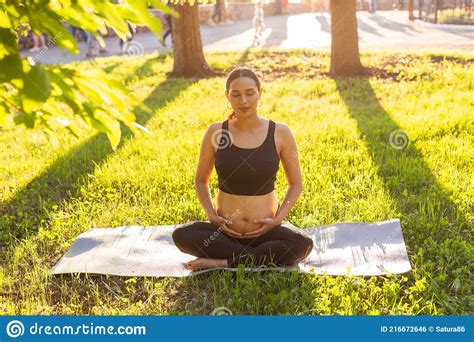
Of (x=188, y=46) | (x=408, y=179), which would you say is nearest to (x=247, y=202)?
(x=408, y=179)

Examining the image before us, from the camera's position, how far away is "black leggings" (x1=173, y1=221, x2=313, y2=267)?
4.29 metres

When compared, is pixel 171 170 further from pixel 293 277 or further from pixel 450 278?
pixel 450 278

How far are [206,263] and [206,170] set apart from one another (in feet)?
2.38

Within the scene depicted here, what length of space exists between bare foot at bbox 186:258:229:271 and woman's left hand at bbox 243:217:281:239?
0.28m

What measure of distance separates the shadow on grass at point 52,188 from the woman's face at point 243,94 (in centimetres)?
159

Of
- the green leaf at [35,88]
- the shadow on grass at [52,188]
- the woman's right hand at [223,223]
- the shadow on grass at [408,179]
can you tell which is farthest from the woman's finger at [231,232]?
the green leaf at [35,88]

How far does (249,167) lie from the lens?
4.31 metres

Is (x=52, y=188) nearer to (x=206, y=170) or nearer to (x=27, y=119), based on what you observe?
(x=206, y=170)

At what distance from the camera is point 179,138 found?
309 inches

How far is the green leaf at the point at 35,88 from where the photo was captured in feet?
7.36

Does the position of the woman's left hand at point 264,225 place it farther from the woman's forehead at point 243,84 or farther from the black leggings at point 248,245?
the woman's forehead at point 243,84

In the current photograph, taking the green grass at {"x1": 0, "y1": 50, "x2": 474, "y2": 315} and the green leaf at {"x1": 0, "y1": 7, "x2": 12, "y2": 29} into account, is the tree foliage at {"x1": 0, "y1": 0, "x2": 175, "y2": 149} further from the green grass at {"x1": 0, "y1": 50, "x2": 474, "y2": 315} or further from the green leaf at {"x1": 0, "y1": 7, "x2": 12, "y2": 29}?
the green grass at {"x1": 0, "y1": 50, "x2": 474, "y2": 315}

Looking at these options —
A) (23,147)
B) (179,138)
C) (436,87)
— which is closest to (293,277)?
(179,138)

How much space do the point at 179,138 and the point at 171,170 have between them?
1261 millimetres
